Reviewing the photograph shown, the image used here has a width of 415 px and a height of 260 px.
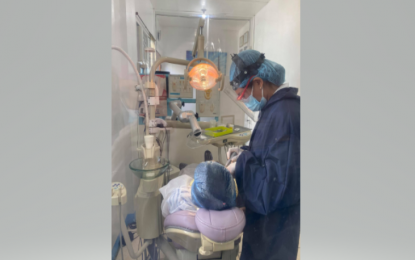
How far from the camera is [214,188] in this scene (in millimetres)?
713

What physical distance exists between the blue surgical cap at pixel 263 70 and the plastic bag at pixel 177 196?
412 millimetres

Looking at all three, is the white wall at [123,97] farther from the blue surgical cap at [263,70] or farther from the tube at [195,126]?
the blue surgical cap at [263,70]

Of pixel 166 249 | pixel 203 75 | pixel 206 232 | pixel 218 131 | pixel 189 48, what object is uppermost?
pixel 189 48

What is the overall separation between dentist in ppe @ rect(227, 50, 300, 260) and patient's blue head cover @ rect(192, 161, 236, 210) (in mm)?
43

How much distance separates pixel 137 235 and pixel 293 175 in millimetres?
655

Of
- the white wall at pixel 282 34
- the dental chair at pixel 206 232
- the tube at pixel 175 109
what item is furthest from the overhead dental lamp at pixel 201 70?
the dental chair at pixel 206 232

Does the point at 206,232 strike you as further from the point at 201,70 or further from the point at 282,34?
the point at 282,34

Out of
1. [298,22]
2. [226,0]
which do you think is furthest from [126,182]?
[298,22]

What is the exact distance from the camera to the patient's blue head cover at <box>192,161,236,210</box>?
0.71 metres

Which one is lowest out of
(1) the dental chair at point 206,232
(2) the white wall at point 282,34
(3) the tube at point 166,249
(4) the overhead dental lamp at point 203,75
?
(3) the tube at point 166,249

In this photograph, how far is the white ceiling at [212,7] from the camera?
77 cm

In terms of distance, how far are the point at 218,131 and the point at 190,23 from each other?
0.42 metres

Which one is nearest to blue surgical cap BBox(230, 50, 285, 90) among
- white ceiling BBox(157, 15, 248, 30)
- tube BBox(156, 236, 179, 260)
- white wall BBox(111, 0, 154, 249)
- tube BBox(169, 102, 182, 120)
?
white ceiling BBox(157, 15, 248, 30)

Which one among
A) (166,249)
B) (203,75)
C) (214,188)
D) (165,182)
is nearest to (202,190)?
(214,188)
